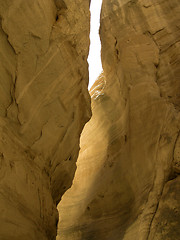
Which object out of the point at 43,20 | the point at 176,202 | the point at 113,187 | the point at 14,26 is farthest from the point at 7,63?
the point at 113,187

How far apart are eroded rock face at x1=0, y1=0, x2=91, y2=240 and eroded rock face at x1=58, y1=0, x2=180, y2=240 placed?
1.54 meters

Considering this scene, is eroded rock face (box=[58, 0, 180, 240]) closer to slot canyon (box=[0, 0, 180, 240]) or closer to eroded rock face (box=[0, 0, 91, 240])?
slot canyon (box=[0, 0, 180, 240])

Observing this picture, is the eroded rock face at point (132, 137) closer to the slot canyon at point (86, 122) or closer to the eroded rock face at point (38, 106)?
the slot canyon at point (86, 122)

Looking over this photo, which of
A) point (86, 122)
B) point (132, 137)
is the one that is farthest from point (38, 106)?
point (132, 137)

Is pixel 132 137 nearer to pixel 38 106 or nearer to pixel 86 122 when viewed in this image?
pixel 86 122

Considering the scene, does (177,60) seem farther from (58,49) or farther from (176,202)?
(176,202)

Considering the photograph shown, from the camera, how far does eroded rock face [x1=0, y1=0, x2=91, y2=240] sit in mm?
4848

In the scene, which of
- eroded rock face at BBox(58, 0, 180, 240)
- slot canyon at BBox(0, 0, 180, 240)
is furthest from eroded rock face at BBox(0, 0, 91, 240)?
eroded rock face at BBox(58, 0, 180, 240)

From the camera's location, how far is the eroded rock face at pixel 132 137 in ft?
20.1

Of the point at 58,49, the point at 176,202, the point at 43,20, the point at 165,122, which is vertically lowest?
the point at 176,202

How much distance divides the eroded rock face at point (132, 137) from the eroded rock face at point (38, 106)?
1.54 meters

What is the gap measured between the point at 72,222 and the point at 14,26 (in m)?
5.75

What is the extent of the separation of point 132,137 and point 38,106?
3384 mm

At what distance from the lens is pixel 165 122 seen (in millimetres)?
7070
